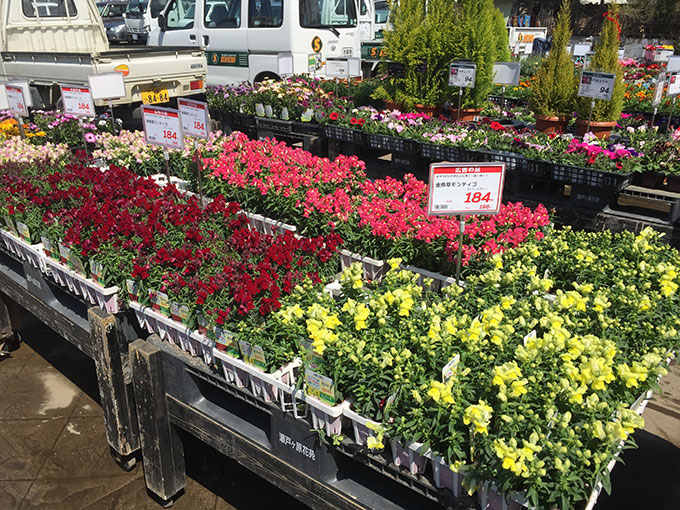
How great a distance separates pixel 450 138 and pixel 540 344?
4246 mm

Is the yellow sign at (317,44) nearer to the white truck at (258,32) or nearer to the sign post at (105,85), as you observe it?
the white truck at (258,32)

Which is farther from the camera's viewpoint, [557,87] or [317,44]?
[317,44]

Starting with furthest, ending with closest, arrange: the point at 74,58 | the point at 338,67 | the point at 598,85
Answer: the point at 338,67
the point at 74,58
the point at 598,85

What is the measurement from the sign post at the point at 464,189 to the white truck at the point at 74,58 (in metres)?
6.53

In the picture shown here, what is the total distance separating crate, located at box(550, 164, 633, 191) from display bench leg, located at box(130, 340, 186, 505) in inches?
159

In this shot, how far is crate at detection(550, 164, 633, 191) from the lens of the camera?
Result: 5086 mm

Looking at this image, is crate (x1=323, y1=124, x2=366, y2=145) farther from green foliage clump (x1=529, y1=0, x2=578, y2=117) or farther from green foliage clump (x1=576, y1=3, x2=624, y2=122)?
green foliage clump (x1=576, y1=3, x2=624, y2=122)

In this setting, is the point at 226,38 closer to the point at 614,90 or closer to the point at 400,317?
the point at 614,90

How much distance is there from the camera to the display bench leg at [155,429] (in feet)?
9.72

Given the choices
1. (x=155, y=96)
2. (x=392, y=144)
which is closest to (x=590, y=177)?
(x=392, y=144)

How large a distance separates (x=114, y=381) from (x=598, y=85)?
5.73 m

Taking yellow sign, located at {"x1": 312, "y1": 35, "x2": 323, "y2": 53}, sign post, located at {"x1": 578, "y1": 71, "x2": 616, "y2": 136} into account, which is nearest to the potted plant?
sign post, located at {"x1": 578, "y1": 71, "x2": 616, "y2": 136}

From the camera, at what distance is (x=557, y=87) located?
7656 millimetres

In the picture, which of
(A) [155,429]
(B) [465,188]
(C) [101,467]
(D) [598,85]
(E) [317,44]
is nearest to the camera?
(A) [155,429]
